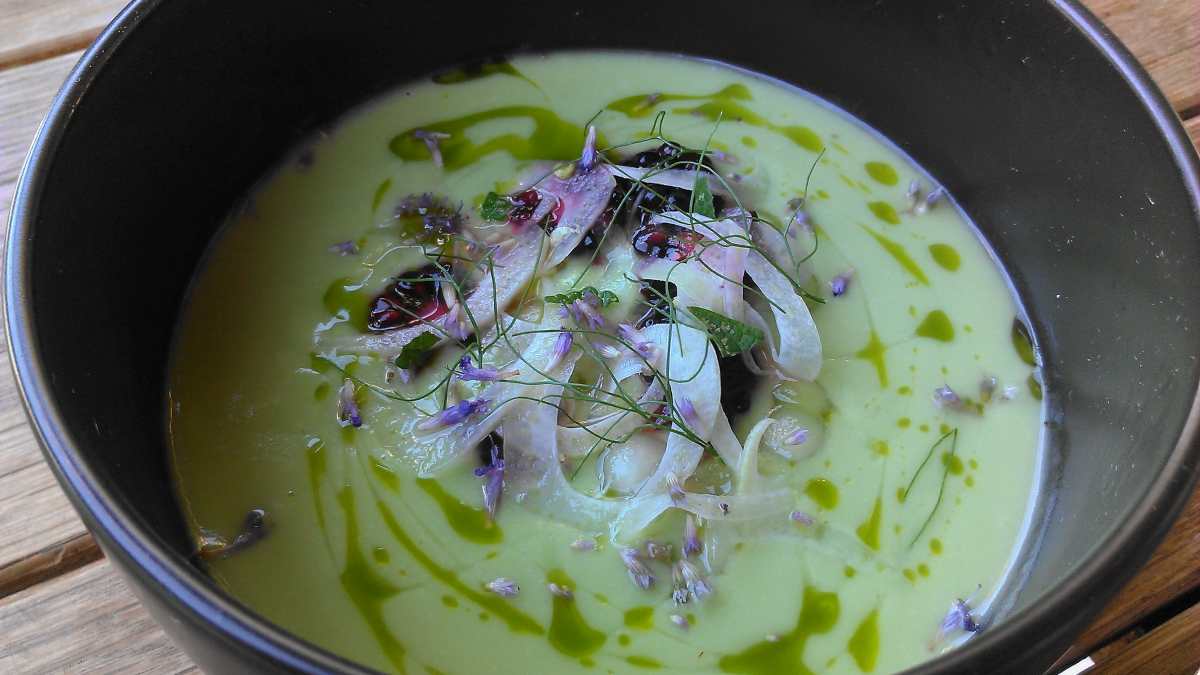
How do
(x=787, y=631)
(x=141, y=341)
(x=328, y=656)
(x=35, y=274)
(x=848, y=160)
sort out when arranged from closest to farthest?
(x=328, y=656), (x=35, y=274), (x=787, y=631), (x=141, y=341), (x=848, y=160)

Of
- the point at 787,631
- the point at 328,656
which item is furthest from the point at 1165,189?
the point at 328,656

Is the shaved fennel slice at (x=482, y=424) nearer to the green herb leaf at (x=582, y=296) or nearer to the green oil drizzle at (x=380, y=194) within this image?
the green herb leaf at (x=582, y=296)

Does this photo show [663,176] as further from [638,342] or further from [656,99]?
[638,342]

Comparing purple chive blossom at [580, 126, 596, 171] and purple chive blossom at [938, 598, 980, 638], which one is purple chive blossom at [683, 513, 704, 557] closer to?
purple chive blossom at [938, 598, 980, 638]

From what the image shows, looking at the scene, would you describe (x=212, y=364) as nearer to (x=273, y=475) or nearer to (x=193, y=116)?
(x=273, y=475)

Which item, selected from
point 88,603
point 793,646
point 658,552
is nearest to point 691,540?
point 658,552

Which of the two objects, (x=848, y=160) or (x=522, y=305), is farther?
(x=848, y=160)

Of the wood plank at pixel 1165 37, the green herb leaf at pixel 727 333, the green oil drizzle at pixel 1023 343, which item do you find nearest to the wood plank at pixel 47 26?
the green herb leaf at pixel 727 333
